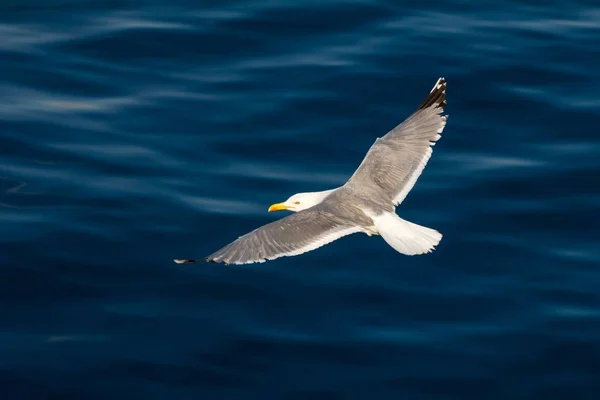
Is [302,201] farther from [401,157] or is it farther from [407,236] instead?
[407,236]

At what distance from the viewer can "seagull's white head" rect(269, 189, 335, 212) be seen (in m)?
11.5

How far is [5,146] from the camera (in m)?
14.5

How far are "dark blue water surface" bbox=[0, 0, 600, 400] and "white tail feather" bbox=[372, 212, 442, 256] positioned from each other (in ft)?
4.34

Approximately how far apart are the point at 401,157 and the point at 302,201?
111 centimetres

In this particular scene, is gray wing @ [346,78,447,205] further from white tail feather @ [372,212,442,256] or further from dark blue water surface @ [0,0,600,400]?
dark blue water surface @ [0,0,600,400]

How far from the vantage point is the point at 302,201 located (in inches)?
462

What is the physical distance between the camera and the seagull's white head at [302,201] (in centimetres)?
1155

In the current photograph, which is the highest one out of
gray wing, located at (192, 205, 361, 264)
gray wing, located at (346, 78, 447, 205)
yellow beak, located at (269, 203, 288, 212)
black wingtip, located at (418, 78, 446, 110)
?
black wingtip, located at (418, 78, 446, 110)

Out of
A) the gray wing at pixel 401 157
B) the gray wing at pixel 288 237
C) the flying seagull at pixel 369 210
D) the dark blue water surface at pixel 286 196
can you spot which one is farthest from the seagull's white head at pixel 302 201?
the dark blue water surface at pixel 286 196

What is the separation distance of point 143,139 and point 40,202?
183cm

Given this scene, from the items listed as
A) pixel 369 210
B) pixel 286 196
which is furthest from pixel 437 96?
pixel 286 196

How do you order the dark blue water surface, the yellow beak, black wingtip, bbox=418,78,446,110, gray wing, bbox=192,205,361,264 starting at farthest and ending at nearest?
black wingtip, bbox=418,78,446,110, the yellow beak, the dark blue water surface, gray wing, bbox=192,205,361,264

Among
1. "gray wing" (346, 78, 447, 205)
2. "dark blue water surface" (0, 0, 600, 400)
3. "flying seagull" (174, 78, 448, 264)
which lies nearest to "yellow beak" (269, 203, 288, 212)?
"flying seagull" (174, 78, 448, 264)

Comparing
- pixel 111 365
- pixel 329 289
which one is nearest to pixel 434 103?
pixel 329 289
